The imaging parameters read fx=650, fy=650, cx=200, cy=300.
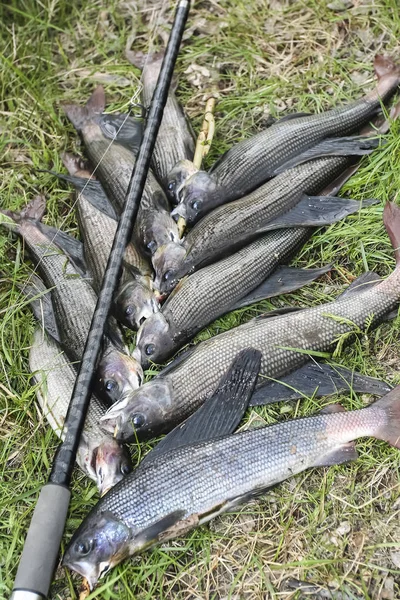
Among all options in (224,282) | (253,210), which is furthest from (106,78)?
(224,282)

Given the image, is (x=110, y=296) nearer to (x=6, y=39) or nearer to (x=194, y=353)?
(x=194, y=353)

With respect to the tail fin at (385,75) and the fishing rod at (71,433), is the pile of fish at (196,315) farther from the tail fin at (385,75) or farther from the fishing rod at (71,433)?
the fishing rod at (71,433)

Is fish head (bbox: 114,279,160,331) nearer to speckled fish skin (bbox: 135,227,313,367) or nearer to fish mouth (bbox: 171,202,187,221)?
speckled fish skin (bbox: 135,227,313,367)

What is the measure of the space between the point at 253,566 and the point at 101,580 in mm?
799

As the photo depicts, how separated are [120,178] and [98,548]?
2.63m

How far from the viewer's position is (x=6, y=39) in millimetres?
5895

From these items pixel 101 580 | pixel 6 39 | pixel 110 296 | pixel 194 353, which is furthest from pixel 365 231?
pixel 6 39

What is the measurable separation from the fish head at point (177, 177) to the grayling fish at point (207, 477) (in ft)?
6.36

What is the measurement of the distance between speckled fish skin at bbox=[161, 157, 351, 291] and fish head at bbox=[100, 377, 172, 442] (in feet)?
2.75

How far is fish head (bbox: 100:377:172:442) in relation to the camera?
12.0ft

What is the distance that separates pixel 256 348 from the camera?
12.6 feet

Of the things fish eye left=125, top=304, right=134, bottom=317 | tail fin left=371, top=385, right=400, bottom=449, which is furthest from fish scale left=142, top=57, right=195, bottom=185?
tail fin left=371, top=385, right=400, bottom=449

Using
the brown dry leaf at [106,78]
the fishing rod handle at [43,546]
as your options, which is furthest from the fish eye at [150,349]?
the brown dry leaf at [106,78]

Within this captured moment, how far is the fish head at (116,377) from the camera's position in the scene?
3.90 metres
